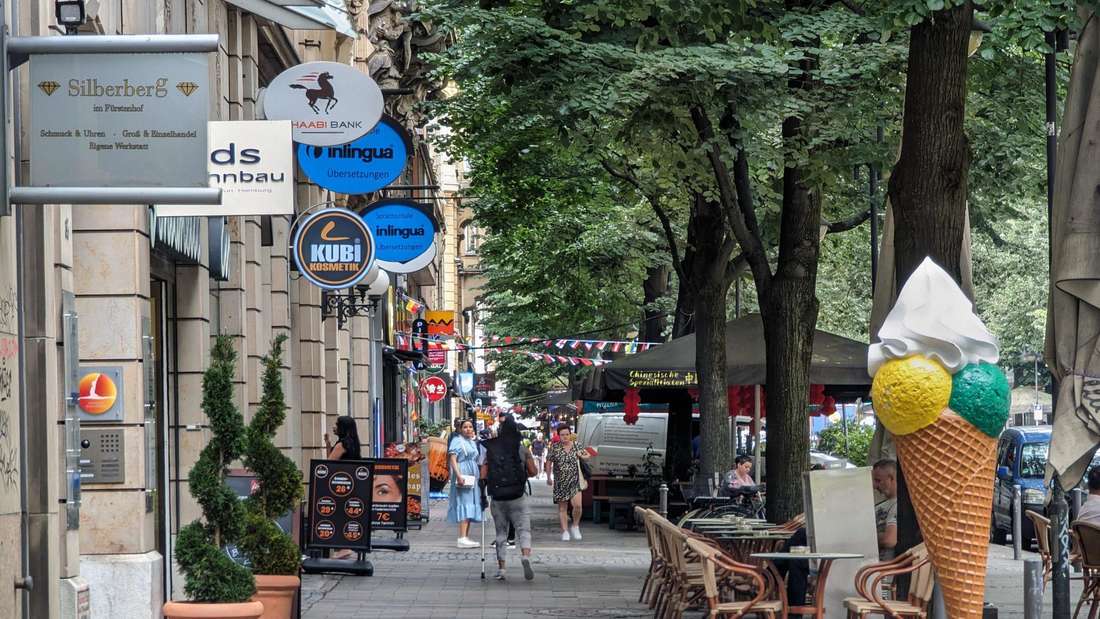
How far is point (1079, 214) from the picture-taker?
852 cm

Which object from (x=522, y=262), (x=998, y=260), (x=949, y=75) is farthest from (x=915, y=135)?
(x=998, y=260)

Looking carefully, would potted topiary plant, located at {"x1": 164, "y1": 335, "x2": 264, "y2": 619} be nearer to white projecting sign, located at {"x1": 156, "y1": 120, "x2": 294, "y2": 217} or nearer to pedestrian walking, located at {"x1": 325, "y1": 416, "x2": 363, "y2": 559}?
white projecting sign, located at {"x1": 156, "y1": 120, "x2": 294, "y2": 217}

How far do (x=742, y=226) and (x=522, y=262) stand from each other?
21.9 m

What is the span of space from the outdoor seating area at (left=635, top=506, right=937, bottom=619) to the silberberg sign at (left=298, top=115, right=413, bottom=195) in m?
5.33

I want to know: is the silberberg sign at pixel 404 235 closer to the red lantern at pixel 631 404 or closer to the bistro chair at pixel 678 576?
the red lantern at pixel 631 404

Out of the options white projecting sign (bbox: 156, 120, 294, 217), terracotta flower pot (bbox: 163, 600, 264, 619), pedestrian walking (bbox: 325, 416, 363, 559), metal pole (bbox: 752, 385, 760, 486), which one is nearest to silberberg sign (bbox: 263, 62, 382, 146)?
white projecting sign (bbox: 156, 120, 294, 217)

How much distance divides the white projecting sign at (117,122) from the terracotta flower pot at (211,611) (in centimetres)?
258

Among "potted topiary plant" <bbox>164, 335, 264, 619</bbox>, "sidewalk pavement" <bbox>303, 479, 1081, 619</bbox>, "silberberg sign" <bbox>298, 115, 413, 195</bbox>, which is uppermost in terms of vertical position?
"silberberg sign" <bbox>298, 115, 413, 195</bbox>

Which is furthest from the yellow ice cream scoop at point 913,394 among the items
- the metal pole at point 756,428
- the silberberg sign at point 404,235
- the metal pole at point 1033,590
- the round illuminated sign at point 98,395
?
the metal pole at point 756,428

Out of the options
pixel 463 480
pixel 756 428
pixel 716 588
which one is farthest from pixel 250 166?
pixel 756 428

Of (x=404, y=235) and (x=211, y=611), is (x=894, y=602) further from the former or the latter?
(x=404, y=235)

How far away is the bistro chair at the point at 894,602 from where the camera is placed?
10282 millimetres

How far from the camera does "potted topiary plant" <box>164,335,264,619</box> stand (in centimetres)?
878

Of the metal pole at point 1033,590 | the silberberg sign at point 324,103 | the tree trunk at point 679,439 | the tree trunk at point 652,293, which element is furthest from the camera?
the tree trunk at point 652,293
